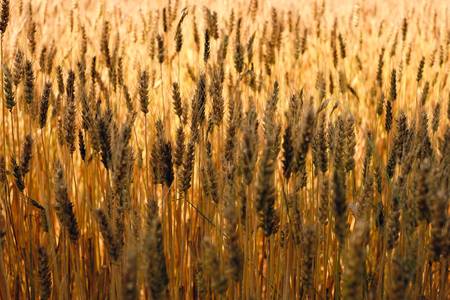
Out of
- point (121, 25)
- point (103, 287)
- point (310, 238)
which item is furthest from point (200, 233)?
point (121, 25)

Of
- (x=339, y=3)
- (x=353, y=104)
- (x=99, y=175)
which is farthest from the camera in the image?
(x=339, y=3)

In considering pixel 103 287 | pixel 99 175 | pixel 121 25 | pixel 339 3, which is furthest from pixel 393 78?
pixel 339 3

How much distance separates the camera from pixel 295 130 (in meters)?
1.00

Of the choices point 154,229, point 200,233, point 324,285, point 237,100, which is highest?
point 237,100

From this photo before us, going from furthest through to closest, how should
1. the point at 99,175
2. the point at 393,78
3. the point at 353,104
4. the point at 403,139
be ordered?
the point at 353,104, the point at 393,78, the point at 99,175, the point at 403,139

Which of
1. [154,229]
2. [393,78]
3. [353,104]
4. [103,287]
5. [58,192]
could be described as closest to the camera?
[154,229]

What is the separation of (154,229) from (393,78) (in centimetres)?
121

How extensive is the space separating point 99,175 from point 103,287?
26cm

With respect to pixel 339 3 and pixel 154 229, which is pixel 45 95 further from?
pixel 339 3

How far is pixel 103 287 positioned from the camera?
142cm

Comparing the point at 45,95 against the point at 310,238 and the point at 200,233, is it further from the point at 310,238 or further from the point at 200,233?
the point at 310,238

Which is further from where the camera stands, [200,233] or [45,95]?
[200,233]

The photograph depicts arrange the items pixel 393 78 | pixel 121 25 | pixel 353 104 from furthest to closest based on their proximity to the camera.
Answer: pixel 121 25, pixel 353 104, pixel 393 78

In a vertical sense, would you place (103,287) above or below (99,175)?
below
